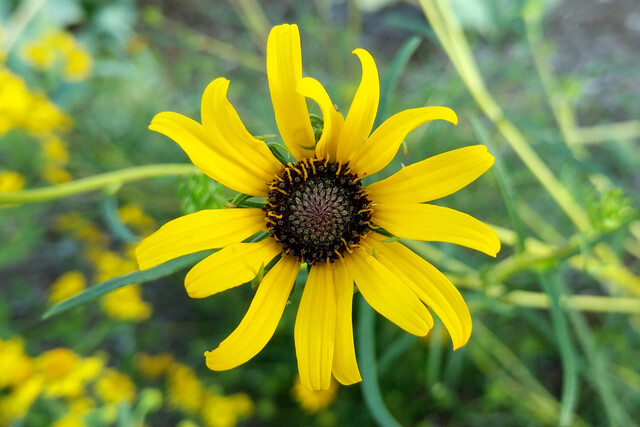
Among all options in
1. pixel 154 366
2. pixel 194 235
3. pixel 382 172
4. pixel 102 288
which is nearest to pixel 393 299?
pixel 194 235

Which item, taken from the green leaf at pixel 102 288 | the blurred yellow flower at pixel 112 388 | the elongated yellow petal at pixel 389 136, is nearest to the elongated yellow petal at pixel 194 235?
the green leaf at pixel 102 288

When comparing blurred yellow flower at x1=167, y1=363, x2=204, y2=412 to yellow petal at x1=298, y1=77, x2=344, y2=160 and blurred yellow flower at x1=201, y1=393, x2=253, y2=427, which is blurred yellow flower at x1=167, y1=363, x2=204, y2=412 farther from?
yellow petal at x1=298, y1=77, x2=344, y2=160

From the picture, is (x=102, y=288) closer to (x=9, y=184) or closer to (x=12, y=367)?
(x=12, y=367)

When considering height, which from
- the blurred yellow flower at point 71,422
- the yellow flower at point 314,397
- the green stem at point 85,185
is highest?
the green stem at point 85,185

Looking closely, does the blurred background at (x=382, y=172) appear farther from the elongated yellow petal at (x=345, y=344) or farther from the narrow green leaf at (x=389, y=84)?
the elongated yellow petal at (x=345, y=344)

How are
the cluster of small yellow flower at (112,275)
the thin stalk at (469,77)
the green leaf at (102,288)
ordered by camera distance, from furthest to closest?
the cluster of small yellow flower at (112,275) → the thin stalk at (469,77) → the green leaf at (102,288)

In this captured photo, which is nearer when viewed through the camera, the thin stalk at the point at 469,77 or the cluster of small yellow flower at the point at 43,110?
the thin stalk at the point at 469,77

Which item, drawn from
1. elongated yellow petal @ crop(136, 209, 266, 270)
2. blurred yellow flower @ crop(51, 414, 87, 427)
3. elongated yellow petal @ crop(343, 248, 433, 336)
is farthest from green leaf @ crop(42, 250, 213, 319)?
blurred yellow flower @ crop(51, 414, 87, 427)
